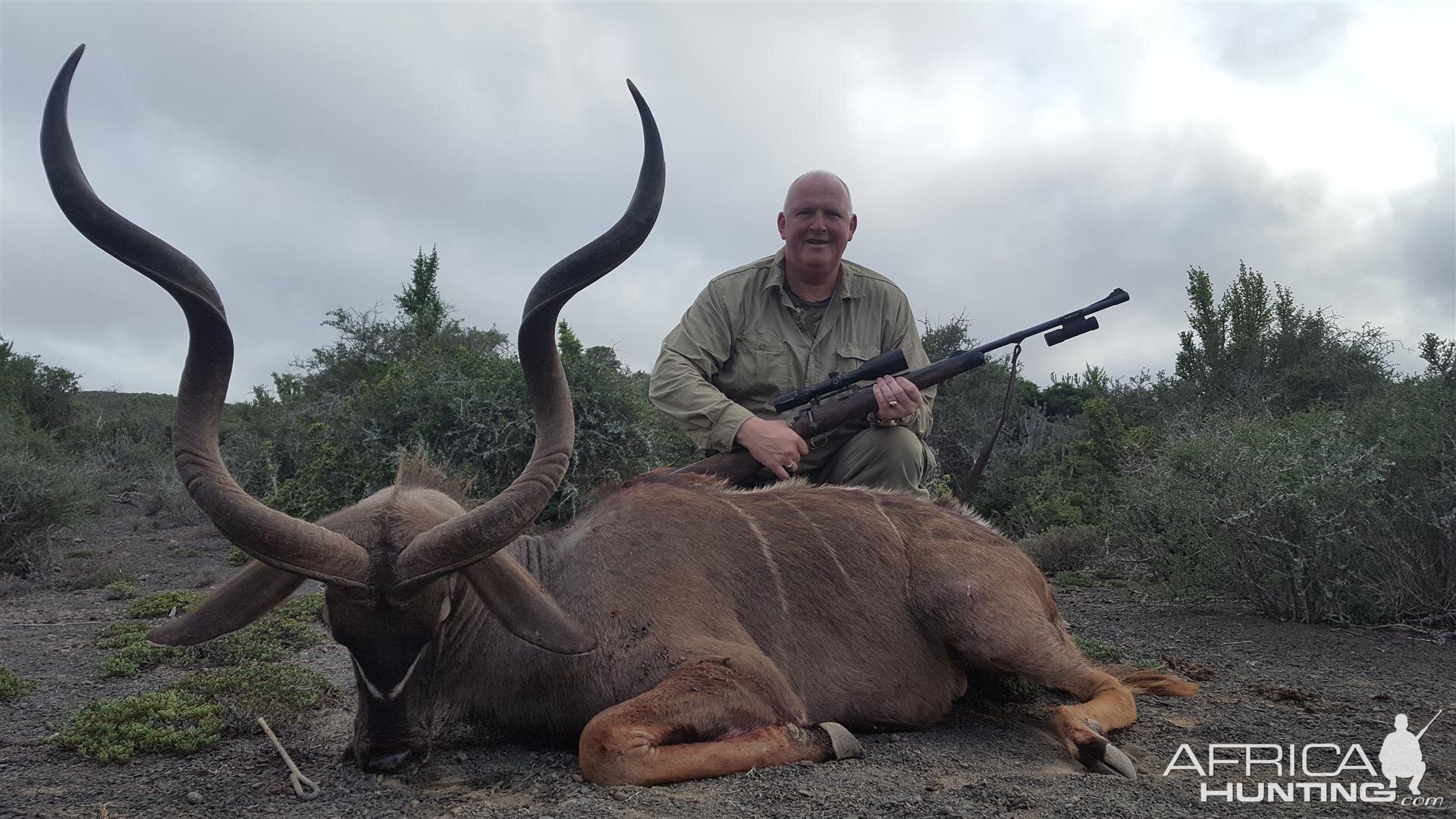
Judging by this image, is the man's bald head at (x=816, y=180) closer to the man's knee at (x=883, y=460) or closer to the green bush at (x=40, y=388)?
the man's knee at (x=883, y=460)

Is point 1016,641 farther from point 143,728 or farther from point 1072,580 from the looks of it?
point 1072,580

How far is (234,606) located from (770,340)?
12.9ft

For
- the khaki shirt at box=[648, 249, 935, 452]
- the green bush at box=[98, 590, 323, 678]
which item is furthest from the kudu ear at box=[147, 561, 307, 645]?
the khaki shirt at box=[648, 249, 935, 452]

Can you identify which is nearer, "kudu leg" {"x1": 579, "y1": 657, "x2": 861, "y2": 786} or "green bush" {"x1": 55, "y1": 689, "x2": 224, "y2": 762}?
"kudu leg" {"x1": 579, "y1": 657, "x2": 861, "y2": 786}

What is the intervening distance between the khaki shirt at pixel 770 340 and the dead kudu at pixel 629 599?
143 cm

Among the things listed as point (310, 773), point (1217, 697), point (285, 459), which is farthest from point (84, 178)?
point (285, 459)

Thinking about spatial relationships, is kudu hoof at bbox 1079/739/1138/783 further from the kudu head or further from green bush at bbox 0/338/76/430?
green bush at bbox 0/338/76/430

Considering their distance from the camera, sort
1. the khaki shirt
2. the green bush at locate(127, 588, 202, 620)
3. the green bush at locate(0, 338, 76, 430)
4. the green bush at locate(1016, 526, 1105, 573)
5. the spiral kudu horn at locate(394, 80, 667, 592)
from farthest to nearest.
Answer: the green bush at locate(0, 338, 76, 430) < the green bush at locate(1016, 526, 1105, 573) < the green bush at locate(127, 588, 202, 620) < the khaki shirt < the spiral kudu horn at locate(394, 80, 667, 592)

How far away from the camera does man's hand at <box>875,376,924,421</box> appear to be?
5.96 meters

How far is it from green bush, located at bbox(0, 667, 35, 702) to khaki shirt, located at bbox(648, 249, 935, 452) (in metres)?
3.80

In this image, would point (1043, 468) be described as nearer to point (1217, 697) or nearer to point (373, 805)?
point (1217, 697)

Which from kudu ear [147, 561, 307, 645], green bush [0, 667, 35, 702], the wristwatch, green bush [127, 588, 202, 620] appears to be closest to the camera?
kudu ear [147, 561, 307, 645]

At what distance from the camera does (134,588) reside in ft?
32.6

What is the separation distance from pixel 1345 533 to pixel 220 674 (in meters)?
7.41
